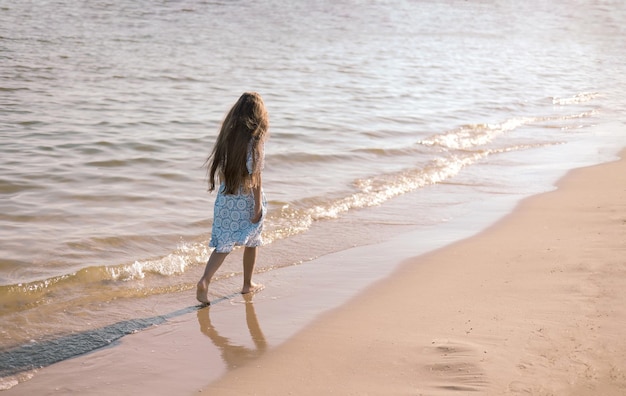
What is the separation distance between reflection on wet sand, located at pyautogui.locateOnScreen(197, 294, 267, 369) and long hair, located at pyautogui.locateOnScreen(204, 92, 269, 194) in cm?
81

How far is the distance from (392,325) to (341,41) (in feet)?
62.0

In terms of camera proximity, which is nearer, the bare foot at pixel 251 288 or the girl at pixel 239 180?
the girl at pixel 239 180

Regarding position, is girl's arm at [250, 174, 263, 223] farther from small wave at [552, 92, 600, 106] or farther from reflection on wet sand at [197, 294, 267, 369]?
small wave at [552, 92, 600, 106]

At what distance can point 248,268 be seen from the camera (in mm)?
5281

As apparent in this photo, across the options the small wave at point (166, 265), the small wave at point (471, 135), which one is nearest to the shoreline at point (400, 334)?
Answer: the small wave at point (166, 265)

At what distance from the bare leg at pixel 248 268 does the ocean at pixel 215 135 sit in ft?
0.63

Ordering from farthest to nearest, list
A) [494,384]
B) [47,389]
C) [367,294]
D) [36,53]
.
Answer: [36,53] < [367,294] < [47,389] < [494,384]

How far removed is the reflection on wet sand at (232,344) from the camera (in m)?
4.16

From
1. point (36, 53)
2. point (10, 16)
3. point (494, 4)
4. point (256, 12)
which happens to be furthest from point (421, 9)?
point (36, 53)

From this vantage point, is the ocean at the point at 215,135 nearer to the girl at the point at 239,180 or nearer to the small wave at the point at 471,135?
the small wave at the point at 471,135

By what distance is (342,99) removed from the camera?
13.9 metres

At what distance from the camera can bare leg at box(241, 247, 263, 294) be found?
5277 mm

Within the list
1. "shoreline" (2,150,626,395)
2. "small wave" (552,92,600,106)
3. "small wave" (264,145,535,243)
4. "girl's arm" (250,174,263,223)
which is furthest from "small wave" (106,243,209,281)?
"small wave" (552,92,600,106)

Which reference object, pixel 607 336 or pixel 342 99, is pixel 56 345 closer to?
pixel 607 336
